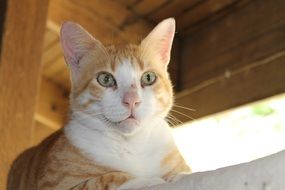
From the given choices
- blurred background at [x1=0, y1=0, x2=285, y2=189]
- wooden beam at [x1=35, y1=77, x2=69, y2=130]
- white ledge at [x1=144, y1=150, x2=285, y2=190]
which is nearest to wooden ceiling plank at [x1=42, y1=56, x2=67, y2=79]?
wooden beam at [x1=35, y1=77, x2=69, y2=130]

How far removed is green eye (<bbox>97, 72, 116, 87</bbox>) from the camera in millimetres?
1504

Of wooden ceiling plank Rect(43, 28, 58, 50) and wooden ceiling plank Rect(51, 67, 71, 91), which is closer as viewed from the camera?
wooden ceiling plank Rect(43, 28, 58, 50)

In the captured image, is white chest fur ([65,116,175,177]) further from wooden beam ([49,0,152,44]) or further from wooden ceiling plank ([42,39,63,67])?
wooden ceiling plank ([42,39,63,67])

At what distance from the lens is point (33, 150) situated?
1.88m

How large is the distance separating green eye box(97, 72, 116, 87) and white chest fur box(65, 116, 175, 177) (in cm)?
11

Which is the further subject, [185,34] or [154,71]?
[185,34]

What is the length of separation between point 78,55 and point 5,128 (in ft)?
1.46

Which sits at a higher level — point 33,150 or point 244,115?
point 244,115

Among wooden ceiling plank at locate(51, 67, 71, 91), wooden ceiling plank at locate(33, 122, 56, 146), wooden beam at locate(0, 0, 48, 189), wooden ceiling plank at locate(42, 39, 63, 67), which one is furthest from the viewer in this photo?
wooden ceiling plank at locate(33, 122, 56, 146)

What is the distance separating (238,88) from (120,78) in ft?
3.18

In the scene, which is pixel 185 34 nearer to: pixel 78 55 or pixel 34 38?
pixel 34 38

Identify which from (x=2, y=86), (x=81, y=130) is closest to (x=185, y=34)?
(x=2, y=86)

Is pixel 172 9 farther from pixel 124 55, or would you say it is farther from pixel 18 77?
pixel 124 55

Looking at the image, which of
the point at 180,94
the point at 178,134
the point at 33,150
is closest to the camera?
the point at 33,150
